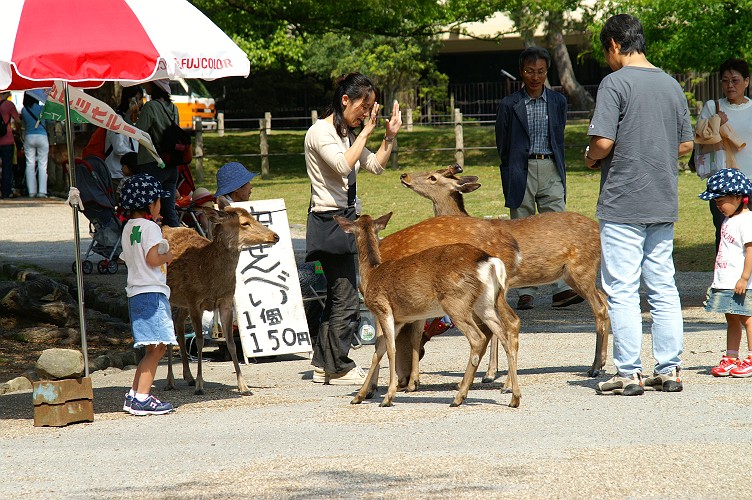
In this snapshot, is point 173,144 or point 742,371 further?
point 173,144

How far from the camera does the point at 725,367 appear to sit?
7.73 m

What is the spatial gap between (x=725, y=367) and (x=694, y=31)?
17892 mm

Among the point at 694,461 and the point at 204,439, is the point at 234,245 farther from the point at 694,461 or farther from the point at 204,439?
the point at 694,461

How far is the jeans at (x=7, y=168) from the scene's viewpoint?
22.3m

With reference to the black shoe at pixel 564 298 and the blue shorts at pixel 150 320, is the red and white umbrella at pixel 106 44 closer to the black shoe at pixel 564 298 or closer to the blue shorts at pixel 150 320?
the blue shorts at pixel 150 320

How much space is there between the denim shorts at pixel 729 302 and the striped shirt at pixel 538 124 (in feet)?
11.4

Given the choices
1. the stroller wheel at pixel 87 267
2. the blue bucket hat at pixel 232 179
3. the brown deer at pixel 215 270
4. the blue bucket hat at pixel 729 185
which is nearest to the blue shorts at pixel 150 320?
the brown deer at pixel 215 270

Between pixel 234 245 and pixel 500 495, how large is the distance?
3.73 m

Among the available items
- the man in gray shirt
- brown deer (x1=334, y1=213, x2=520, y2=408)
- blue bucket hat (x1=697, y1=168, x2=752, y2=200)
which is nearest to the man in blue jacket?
blue bucket hat (x1=697, y1=168, x2=752, y2=200)

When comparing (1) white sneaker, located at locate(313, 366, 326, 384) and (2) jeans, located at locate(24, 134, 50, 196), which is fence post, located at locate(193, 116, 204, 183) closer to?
(2) jeans, located at locate(24, 134, 50, 196)

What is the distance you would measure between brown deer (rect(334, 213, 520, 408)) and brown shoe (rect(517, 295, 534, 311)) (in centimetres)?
415

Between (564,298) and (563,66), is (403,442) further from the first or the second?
(563,66)

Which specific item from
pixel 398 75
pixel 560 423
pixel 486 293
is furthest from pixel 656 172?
pixel 398 75

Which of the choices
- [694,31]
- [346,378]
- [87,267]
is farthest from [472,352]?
[694,31]
